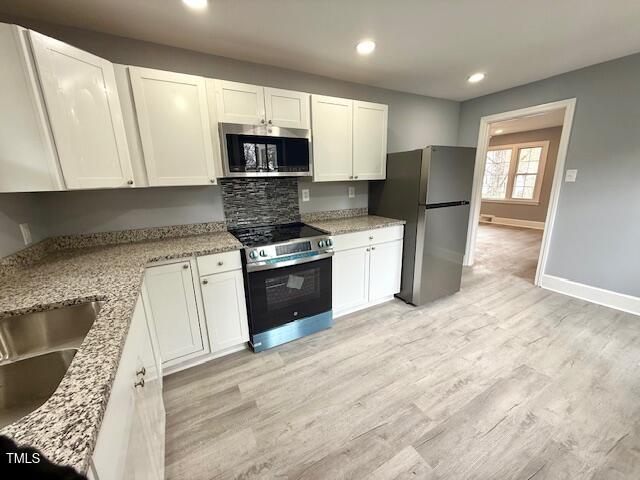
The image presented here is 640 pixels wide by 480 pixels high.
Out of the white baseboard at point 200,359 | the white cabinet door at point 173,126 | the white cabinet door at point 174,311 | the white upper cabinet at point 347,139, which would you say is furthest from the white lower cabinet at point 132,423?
the white upper cabinet at point 347,139

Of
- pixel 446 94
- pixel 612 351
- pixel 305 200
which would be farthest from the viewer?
pixel 446 94

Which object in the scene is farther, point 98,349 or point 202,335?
point 202,335

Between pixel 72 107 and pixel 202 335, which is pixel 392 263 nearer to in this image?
pixel 202 335

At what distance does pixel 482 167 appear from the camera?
3611 mm

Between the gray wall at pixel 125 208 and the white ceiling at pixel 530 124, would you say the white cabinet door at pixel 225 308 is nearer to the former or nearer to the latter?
the gray wall at pixel 125 208

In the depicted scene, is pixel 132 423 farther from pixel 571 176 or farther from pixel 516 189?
pixel 516 189

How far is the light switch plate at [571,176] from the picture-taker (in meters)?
2.79

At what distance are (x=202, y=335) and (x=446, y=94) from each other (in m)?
3.96

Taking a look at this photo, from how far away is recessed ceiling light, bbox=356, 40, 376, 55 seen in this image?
80.0 inches

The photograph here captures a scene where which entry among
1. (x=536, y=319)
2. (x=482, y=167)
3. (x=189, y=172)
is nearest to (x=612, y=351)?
(x=536, y=319)

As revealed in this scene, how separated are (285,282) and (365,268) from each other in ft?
2.98

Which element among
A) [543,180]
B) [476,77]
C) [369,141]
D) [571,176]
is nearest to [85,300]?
[369,141]

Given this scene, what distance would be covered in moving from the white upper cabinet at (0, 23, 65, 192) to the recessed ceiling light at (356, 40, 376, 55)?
2.01 m

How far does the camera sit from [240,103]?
2031 mm
